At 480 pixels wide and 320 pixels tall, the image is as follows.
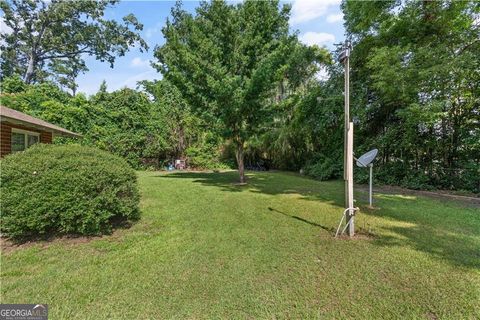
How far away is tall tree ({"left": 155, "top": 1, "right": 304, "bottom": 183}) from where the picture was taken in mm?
8133

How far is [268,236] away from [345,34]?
444 inches

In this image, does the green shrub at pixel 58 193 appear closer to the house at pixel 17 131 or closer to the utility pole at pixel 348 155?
the utility pole at pixel 348 155

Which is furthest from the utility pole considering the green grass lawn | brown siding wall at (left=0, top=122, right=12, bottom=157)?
brown siding wall at (left=0, top=122, right=12, bottom=157)

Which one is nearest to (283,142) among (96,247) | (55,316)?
(96,247)

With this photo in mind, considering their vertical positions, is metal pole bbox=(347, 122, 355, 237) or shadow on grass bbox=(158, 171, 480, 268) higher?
metal pole bbox=(347, 122, 355, 237)

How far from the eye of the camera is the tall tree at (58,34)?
741 inches

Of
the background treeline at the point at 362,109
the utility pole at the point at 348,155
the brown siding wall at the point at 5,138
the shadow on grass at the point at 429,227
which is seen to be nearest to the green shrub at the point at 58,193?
the shadow on grass at the point at 429,227

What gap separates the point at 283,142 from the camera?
14.1 meters

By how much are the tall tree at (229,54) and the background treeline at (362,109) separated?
0.20 meters

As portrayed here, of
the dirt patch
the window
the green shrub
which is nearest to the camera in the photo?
the green shrub

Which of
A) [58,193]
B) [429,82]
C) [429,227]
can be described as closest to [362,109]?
[429,82]

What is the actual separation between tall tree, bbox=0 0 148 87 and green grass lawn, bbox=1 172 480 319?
22832 mm

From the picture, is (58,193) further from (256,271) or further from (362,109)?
(362,109)

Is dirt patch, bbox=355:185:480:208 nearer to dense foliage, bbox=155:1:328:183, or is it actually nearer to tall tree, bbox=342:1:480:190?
tall tree, bbox=342:1:480:190
